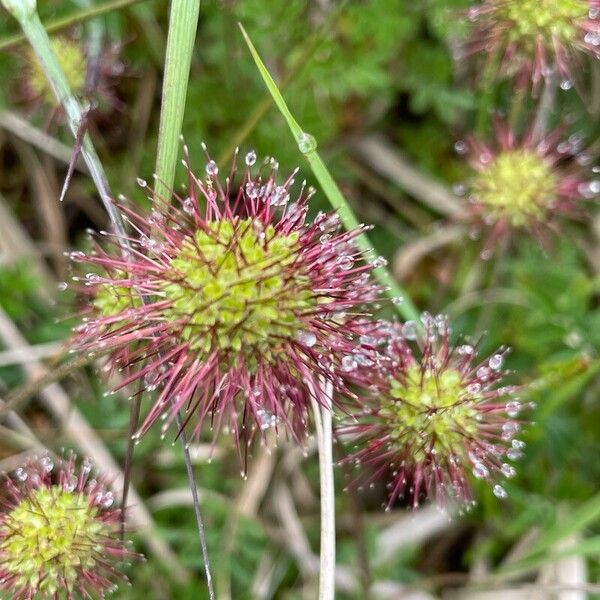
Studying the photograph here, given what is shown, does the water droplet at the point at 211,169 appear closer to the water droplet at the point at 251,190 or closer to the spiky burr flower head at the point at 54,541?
the water droplet at the point at 251,190

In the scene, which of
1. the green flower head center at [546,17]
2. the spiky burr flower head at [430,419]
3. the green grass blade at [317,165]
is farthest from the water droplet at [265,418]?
the green flower head center at [546,17]

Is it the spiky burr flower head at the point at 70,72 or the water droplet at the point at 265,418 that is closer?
the water droplet at the point at 265,418

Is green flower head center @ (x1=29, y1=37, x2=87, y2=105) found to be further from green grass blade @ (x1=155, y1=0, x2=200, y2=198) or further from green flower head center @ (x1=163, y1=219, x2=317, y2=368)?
green flower head center @ (x1=163, y1=219, x2=317, y2=368)

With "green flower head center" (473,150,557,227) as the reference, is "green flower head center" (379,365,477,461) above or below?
below

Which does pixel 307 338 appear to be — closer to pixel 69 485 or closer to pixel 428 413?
pixel 428 413

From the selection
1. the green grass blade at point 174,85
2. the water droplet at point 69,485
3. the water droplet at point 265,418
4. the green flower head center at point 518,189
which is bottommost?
the water droplet at point 69,485

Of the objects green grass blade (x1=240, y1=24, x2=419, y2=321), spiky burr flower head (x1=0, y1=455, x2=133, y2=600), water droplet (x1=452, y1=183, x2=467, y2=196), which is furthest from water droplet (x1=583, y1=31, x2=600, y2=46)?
spiky burr flower head (x1=0, y1=455, x2=133, y2=600)

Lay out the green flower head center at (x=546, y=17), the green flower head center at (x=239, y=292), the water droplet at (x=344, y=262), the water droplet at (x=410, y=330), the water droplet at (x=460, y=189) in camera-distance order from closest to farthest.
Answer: the green flower head center at (x=239, y=292)
the water droplet at (x=344, y=262)
the water droplet at (x=410, y=330)
the green flower head center at (x=546, y=17)
the water droplet at (x=460, y=189)
